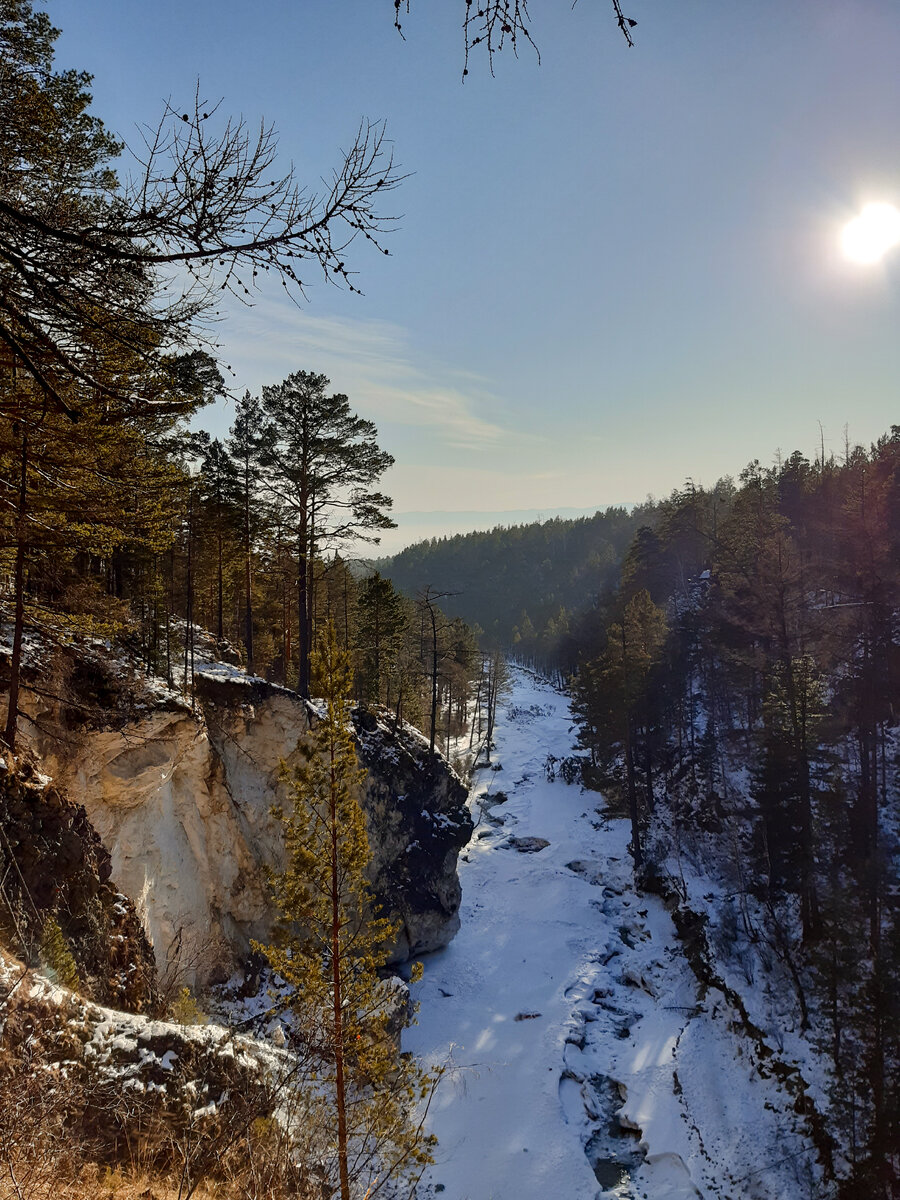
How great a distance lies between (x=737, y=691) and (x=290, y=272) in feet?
118

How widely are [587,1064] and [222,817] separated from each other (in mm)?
12298

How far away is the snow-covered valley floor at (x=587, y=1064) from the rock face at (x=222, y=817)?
11.1 ft

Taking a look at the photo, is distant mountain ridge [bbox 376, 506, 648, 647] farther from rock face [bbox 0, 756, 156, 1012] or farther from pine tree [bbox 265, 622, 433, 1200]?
pine tree [bbox 265, 622, 433, 1200]

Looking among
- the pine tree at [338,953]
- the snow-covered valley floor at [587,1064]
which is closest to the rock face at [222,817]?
the snow-covered valley floor at [587,1064]

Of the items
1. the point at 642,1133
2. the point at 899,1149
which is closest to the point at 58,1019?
the point at 642,1133

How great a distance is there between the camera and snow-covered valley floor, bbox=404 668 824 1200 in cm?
1286

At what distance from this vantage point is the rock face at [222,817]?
495 inches

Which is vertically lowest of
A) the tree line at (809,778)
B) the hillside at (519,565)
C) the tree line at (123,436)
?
the tree line at (809,778)

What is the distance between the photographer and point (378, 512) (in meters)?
18.6

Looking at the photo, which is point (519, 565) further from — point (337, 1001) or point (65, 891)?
point (337, 1001)

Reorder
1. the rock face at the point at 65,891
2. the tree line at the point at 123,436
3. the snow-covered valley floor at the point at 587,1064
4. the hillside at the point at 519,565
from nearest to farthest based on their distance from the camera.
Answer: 1. the tree line at the point at 123,436
2. the rock face at the point at 65,891
3. the snow-covered valley floor at the point at 587,1064
4. the hillside at the point at 519,565

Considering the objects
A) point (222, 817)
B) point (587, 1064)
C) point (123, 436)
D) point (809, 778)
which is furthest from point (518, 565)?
point (123, 436)

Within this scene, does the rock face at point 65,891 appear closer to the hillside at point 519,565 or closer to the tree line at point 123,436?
Answer: the tree line at point 123,436

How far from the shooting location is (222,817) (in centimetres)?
1611
